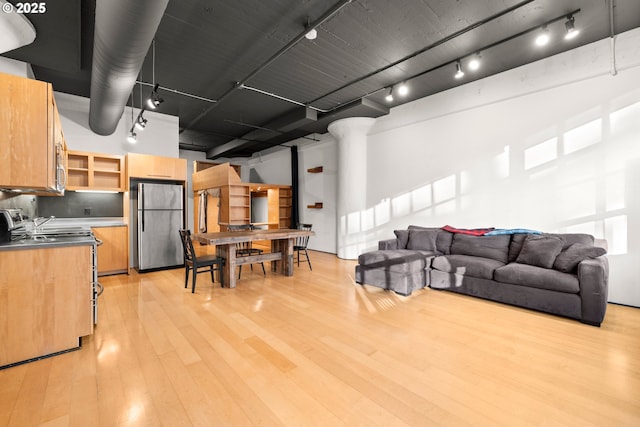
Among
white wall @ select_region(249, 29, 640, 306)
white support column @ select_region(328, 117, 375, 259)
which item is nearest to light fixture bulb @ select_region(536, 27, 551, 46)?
white wall @ select_region(249, 29, 640, 306)

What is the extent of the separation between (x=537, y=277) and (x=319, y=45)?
13.5 ft

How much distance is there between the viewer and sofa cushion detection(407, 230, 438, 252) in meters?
4.95

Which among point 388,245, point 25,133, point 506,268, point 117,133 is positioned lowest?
point 506,268

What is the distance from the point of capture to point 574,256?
331cm

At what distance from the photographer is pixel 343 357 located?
2.35m

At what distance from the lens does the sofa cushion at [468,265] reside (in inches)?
150

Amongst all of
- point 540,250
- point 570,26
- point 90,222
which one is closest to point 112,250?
point 90,222

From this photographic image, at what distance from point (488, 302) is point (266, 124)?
6319mm

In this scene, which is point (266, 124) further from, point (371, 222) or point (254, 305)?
point (254, 305)

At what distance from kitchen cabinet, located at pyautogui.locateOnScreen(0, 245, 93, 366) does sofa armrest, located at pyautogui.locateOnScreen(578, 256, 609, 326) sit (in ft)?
16.4

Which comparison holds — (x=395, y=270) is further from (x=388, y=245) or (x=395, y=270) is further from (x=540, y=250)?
(x=540, y=250)

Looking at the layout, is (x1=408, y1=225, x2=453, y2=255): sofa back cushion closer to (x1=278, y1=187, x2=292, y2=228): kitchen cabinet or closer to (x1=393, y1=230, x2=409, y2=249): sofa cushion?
(x1=393, y1=230, x2=409, y2=249): sofa cushion

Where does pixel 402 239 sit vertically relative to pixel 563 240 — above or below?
below

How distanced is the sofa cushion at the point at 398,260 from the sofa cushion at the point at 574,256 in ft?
5.28
